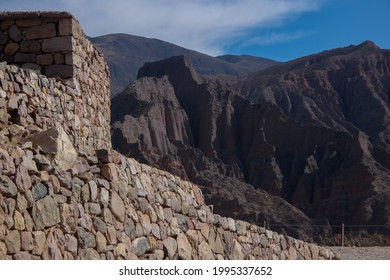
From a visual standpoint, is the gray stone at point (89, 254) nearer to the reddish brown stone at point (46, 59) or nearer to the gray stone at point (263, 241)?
the gray stone at point (263, 241)

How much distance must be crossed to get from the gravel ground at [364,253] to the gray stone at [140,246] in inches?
324

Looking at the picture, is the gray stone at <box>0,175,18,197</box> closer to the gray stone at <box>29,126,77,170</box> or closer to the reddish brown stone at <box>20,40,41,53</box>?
the gray stone at <box>29,126,77,170</box>

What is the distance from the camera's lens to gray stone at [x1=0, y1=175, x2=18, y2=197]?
564cm

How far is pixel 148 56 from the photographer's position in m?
173

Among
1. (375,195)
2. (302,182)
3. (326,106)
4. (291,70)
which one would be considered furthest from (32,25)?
(291,70)

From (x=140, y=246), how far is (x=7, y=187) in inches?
91.5

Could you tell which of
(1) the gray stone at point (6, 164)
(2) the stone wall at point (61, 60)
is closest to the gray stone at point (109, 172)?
(1) the gray stone at point (6, 164)

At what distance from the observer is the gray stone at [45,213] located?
598 cm

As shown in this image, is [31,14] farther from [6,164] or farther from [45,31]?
[6,164]

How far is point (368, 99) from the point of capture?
99.6m

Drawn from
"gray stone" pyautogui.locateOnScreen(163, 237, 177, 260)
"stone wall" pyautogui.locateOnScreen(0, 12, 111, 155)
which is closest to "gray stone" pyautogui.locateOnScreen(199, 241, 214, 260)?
"gray stone" pyautogui.locateOnScreen(163, 237, 177, 260)

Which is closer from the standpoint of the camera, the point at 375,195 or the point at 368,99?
the point at 375,195
